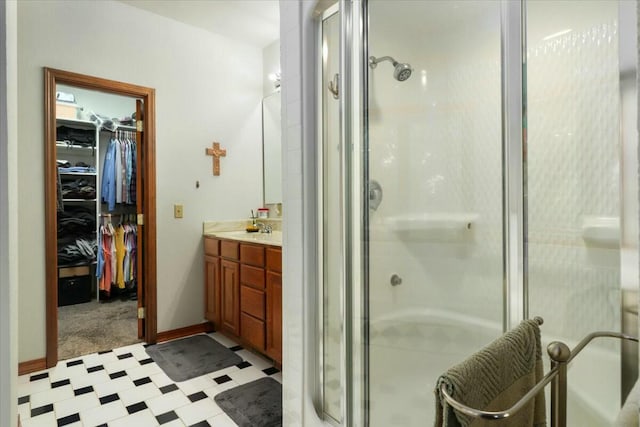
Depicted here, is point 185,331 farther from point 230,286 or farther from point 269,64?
point 269,64

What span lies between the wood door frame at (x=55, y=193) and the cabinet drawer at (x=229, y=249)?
1.85 ft

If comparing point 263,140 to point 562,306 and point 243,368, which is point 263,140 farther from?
point 562,306

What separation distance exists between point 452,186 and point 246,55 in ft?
8.86

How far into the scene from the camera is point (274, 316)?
2.38 m

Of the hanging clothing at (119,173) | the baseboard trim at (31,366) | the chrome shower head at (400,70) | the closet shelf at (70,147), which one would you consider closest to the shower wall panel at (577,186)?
the chrome shower head at (400,70)

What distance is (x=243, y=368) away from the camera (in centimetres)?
244

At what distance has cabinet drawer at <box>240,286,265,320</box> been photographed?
2494 mm

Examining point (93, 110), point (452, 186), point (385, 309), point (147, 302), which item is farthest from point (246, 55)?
point (385, 309)

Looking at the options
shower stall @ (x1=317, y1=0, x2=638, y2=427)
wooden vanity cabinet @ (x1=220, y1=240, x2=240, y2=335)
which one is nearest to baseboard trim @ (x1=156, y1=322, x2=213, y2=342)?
wooden vanity cabinet @ (x1=220, y1=240, x2=240, y2=335)

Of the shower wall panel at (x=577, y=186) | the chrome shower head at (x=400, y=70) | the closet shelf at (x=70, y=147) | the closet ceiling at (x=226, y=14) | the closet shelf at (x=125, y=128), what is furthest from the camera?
the closet shelf at (x=125, y=128)

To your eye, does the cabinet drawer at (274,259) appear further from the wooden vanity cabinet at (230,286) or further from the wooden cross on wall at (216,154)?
the wooden cross on wall at (216,154)

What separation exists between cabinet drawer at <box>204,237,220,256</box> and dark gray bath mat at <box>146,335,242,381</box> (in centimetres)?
74

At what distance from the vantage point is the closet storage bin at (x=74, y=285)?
393 cm

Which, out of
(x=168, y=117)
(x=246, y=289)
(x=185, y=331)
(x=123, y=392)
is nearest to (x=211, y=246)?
(x=246, y=289)
